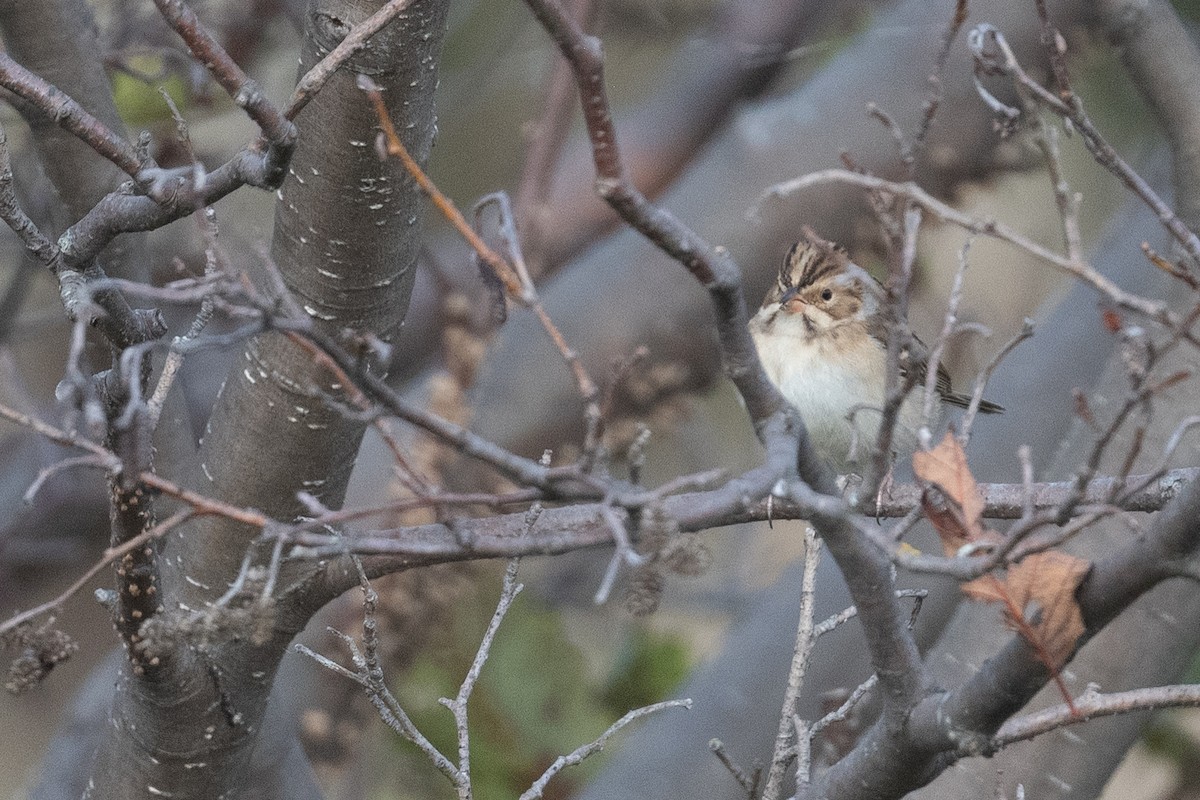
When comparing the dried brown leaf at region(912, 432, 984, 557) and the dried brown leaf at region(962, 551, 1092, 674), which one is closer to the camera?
the dried brown leaf at region(962, 551, 1092, 674)

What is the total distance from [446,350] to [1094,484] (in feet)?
9.11

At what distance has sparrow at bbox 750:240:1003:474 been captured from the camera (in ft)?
10.8

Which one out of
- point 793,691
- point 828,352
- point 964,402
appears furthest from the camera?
point 964,402

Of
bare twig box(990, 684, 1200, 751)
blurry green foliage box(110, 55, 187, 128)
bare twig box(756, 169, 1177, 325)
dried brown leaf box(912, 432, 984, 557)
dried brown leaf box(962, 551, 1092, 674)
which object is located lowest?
bare twig box(990, 684, 1200, 751)

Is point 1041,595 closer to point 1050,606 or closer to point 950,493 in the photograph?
point 1050,606

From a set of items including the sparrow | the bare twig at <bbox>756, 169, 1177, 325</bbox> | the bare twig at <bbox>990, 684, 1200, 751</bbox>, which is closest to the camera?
the bare twig at <bbox>756, 169, 1177, 325</bbox>

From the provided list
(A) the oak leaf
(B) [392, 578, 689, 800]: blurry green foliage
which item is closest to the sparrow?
(B) [392, 578, 689, 800]: blurry green foliage

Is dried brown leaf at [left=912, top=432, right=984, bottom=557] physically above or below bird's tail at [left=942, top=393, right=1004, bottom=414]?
above

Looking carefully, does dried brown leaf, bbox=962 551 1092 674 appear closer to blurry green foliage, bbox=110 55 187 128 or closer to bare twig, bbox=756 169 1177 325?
bare twig, bbox=756 169 1177 325

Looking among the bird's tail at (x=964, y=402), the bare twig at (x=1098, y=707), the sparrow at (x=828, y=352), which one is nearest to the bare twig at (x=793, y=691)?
the bare twig at (x=1098, y=707)

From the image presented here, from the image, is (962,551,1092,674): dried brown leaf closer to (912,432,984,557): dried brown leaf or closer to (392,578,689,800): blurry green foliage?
(912,432,984,557): dried brown leaf

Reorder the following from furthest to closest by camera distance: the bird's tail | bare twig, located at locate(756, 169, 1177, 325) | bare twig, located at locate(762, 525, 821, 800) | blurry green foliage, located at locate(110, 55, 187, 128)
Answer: blurry green foliage, located at locate(110, 55, 187, 128)
the bird's tail
bare twig, located at locate(762, 525, 821, 800)
bare twig, located at locate(756, 169, 1177, 325)

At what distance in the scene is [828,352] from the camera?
3.40 meters

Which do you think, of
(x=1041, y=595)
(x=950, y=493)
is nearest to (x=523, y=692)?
(x=950, y=493)
